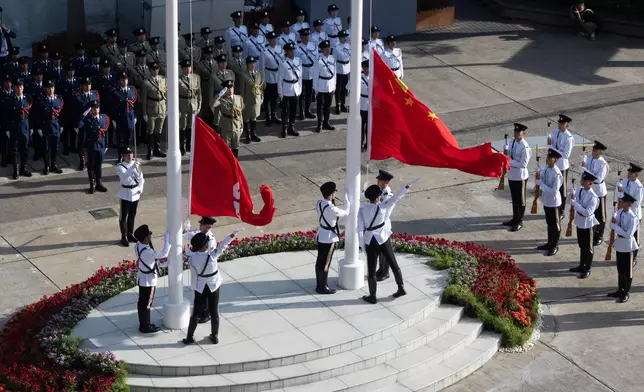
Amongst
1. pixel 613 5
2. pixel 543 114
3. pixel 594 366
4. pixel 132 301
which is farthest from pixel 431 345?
pixel 613 5

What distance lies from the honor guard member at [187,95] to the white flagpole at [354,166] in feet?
20.1

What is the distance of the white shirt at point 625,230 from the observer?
18500 mm

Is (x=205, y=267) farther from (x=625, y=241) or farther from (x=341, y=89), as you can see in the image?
(x=341, y=89)

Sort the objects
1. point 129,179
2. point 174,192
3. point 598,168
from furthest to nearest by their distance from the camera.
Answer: point 598,168
point 129,179
point 174,192

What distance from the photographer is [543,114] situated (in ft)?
85.6

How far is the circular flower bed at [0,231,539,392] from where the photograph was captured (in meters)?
15.5

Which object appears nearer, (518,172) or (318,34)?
(518,172)

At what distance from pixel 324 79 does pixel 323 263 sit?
25.2 feet

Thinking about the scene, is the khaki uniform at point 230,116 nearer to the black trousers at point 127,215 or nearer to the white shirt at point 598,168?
the black trousers at point 127,215

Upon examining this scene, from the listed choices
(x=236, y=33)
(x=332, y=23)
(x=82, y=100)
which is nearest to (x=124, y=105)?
(x=82, y=100)

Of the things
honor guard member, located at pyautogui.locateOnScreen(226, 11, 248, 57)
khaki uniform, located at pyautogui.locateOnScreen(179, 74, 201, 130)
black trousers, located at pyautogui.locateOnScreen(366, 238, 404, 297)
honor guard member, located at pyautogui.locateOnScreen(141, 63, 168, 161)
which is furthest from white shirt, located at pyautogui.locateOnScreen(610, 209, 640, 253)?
honor guard member, located at pyautogui.locateOnScreen(226, 11, 248, 57)

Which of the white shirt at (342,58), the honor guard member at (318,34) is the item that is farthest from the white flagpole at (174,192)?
the honor guard member at (318,34)

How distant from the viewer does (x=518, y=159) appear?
2086 cm

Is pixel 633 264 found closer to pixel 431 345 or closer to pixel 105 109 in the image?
pixel 431 345
